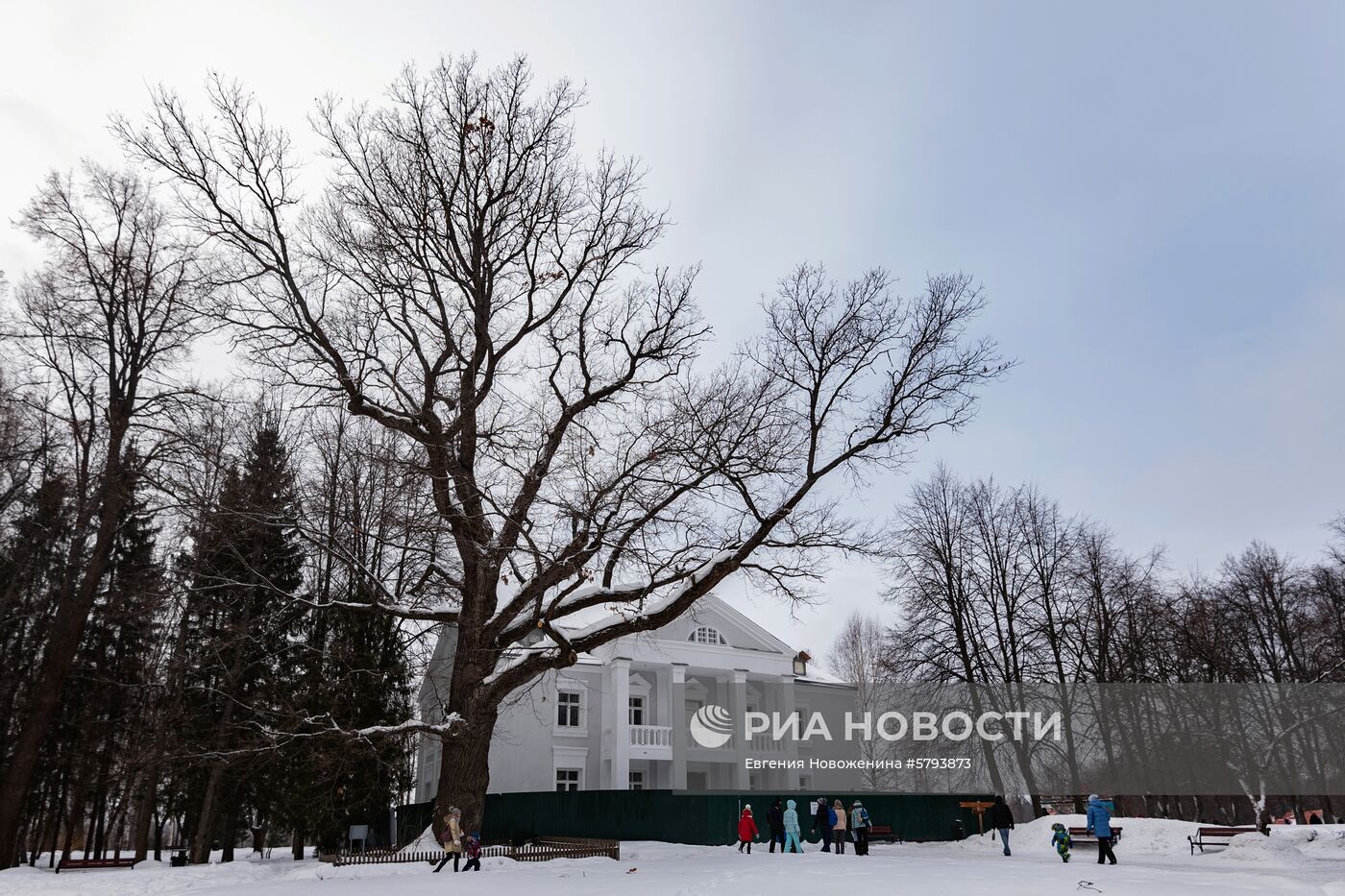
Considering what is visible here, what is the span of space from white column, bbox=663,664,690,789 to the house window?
3.71m

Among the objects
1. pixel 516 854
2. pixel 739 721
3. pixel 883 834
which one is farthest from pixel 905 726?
pixel 516 854

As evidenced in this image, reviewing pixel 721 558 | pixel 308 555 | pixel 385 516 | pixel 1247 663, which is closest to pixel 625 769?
pixel 308 555

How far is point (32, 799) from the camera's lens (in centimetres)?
3139

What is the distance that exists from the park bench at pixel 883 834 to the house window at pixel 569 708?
12580 mm

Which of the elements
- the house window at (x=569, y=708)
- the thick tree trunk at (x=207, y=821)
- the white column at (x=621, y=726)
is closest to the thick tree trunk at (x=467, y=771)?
the thick tree trunk at (x=207, y=821)

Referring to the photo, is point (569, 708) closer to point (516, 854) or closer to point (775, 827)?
point (775, 827)

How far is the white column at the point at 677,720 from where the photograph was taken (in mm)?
35000

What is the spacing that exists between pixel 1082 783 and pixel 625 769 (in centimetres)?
1880

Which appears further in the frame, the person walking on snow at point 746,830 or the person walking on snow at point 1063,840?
the person walking on snow at point 746,830

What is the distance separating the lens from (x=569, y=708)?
116ft

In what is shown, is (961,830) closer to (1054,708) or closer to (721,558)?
(1054,708)

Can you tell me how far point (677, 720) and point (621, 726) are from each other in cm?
324

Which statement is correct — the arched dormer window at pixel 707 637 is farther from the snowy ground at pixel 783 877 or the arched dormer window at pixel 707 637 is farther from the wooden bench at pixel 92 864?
the wooden bench at pixel 92 864

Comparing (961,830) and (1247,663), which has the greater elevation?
(1247,663)
